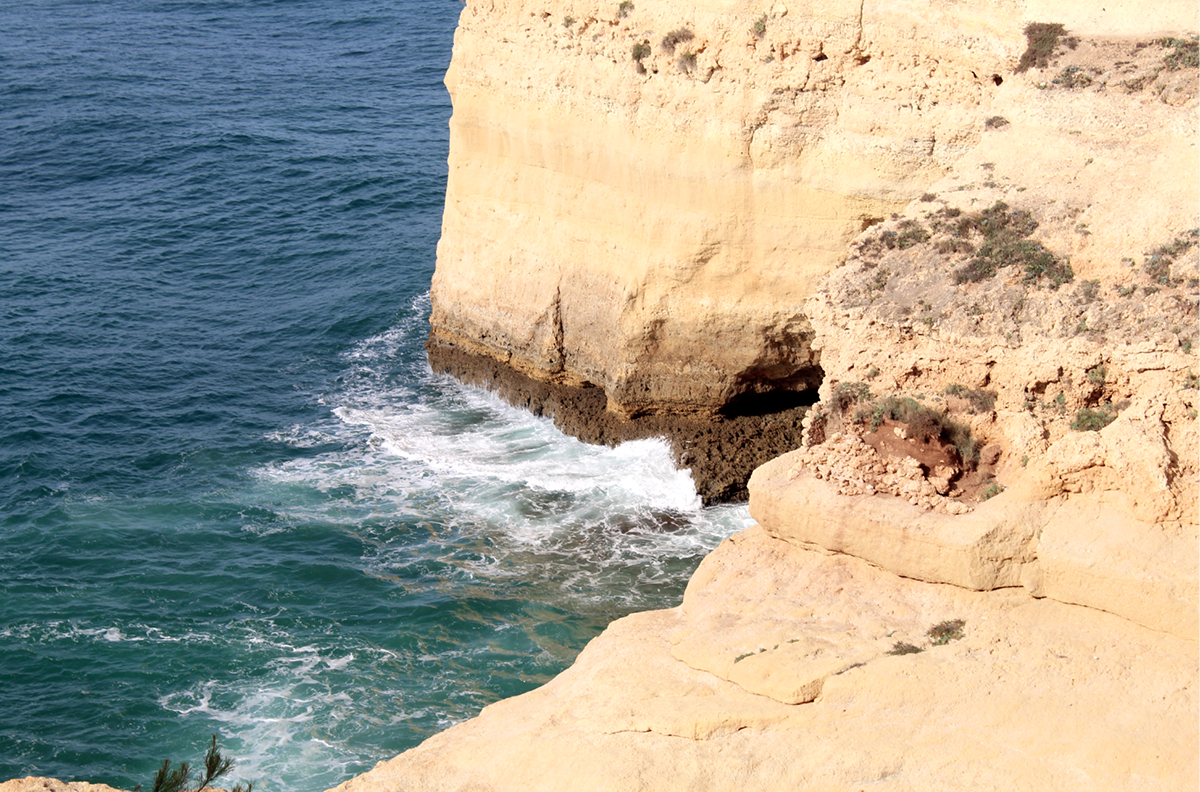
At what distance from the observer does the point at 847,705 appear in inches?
600

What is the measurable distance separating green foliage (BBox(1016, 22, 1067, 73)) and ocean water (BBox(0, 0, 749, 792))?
11659mm

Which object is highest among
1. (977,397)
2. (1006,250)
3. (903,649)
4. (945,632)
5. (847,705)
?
(1006,250)

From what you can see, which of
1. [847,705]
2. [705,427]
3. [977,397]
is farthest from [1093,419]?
[705,427]

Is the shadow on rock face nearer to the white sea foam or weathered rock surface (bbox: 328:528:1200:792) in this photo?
the white sea foam

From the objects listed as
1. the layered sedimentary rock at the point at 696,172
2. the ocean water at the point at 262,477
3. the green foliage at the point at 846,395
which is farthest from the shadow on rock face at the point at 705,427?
the green foliage at the point at 846,395

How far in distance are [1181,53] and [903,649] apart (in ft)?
44.3

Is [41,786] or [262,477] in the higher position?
[41,786]

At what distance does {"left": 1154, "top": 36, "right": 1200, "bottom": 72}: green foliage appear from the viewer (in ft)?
71.1

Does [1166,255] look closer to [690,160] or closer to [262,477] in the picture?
[690,160]

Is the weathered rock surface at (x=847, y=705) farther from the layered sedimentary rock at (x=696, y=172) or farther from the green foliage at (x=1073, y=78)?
the green foliage at (x=1073, y=78)

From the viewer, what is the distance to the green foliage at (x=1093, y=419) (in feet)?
54.9

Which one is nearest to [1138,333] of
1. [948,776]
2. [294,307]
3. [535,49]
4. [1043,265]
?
[1043,265]

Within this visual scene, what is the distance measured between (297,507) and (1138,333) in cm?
1904

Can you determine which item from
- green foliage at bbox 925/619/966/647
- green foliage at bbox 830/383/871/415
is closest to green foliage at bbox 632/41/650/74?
green foliage at bbox 830/383/871/415
